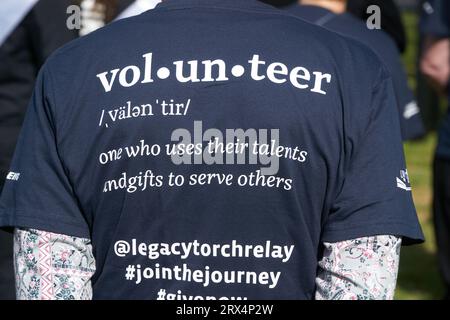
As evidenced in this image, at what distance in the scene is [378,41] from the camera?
420 cm

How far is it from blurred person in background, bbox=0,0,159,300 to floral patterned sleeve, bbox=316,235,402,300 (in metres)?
1.65

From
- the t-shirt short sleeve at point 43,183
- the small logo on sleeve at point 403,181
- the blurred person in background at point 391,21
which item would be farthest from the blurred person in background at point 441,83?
the t-shirt short sleeve at point 43,183

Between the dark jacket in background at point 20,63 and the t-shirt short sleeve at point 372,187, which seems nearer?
the t-shirt short sleeve at point 372,187

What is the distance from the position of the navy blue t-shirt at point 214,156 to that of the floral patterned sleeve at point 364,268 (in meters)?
0.03

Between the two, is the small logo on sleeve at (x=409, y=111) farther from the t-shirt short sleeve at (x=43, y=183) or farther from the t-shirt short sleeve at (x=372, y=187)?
the t-shirt short sleeve at (x=43, y=183)

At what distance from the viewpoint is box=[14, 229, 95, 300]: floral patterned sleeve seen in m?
2.04

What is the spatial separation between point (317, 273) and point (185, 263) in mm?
287

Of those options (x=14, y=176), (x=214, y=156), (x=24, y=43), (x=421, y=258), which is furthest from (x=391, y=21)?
(x=14, y=176)

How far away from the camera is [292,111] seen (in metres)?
2.01

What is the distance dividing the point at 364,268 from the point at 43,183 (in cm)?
68

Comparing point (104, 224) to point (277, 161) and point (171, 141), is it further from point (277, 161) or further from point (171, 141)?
point (277, 161)

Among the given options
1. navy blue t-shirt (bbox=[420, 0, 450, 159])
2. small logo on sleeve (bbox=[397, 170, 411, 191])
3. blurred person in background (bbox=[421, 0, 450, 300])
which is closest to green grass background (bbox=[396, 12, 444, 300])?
blurred person in background (bbox=[421, 0, 450, 300])

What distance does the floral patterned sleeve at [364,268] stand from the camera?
6.58 feet
